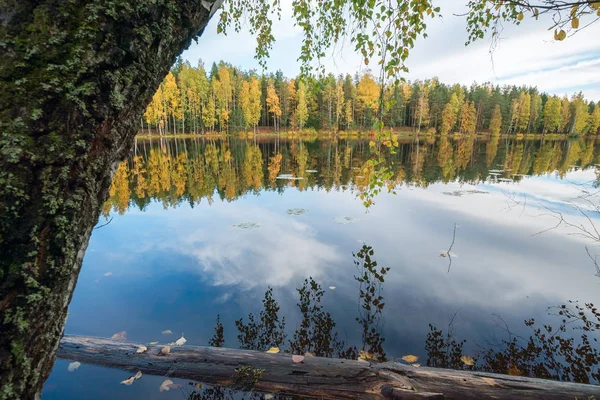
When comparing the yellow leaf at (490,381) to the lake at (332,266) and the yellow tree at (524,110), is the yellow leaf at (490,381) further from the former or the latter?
the yellow tree at (524,110)

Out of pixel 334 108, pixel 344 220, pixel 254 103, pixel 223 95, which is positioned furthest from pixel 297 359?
pixel 334 108

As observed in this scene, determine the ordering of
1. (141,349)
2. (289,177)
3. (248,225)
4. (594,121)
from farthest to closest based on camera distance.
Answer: (594,121) < (289,177) < (248,225) < (141,349)

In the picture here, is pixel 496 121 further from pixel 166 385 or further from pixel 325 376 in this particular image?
pixel 166 385

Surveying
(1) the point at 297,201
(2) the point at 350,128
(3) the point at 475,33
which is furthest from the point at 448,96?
(3) the point at 475,33

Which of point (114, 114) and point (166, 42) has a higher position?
point (166, 42)

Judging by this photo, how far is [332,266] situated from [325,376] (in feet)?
11.2

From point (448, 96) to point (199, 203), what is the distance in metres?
67.2

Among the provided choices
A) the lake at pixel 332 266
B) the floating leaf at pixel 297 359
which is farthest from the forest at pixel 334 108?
the floating leaf at pixel 297 359

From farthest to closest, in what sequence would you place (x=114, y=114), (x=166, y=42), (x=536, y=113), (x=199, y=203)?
(x=536, y=113), (x=199, y=203), (x=166, y=42), (x=114, y=114)

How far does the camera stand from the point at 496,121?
206 ft

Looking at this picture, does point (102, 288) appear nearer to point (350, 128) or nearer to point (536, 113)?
point (350, 128)

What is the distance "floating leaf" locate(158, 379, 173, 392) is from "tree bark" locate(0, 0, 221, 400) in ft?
8.76

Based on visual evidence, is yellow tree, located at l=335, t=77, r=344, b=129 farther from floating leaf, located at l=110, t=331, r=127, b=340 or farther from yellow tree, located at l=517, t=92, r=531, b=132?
floating leaf, located at l=110, t=331, r=127, b=340

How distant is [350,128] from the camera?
62.7 m
